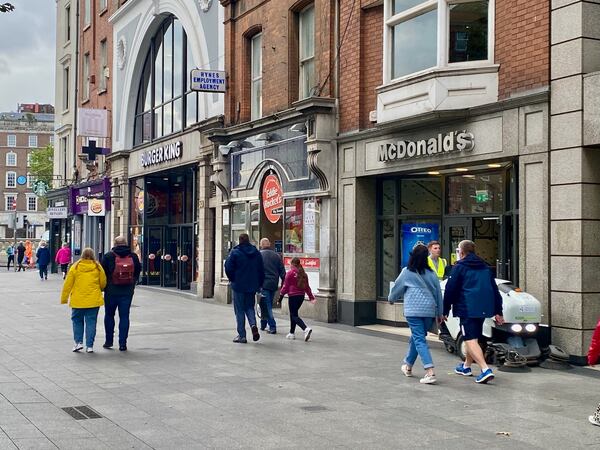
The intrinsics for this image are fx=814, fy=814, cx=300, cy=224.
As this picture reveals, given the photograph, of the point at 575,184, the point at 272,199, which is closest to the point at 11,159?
the point at 272,199

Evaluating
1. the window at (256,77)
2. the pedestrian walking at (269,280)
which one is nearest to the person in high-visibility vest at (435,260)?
the pedestrian walking at (269,280)

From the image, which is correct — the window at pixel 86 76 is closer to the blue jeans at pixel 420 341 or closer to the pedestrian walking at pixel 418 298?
the pedestrian walking at pixel 418 298

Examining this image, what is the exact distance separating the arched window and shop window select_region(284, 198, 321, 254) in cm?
755

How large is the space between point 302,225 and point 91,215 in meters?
17.1

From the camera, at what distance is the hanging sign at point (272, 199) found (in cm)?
1934

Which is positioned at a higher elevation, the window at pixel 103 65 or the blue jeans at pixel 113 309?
the window at pixel 103 65

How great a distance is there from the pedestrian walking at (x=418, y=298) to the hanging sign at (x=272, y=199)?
364 inches

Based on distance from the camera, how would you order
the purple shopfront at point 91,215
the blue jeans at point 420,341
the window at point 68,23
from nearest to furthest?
the blue jeans at point 420,341 → the purple shopfront at point 91,215 → the window at point 68,23

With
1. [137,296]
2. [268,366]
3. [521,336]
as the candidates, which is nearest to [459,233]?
[521,336]

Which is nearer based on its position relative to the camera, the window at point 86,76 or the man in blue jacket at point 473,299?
the man in blue jacket at point 473,299

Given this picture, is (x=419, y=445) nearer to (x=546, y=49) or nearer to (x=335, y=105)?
(x=546, y=49)

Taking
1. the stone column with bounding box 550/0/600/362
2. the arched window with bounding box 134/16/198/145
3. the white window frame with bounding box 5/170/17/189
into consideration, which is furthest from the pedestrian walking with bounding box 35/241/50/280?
the white window frame with bounding box 5/170/17/189

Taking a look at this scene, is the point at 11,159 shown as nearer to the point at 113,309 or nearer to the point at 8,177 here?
the point at 8,177

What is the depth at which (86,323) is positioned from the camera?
12398 mm
